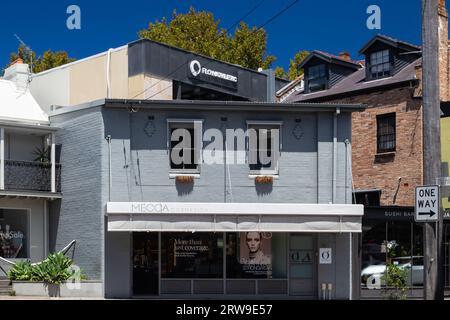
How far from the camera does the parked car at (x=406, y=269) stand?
25.7 m

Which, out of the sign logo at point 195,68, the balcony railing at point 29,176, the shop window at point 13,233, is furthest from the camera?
the sign logo at point 195,68

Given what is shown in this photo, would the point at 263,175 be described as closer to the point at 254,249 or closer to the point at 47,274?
the point at 254,249

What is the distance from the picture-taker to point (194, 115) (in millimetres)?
24266

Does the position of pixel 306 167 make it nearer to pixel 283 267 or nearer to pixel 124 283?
pixel 283 267

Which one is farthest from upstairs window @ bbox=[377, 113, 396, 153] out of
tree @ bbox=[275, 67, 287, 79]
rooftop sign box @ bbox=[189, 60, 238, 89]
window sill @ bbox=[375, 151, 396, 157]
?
tree @ bbox=[275, 67, 287, 79]

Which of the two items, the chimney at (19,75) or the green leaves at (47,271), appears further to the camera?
the chimney at (19,75)

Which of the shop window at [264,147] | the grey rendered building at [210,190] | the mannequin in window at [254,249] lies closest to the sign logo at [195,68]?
the grey rendered building at [210,190]

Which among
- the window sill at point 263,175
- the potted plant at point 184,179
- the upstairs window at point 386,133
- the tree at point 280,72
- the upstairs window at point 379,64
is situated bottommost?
the potted plant at point 184,179

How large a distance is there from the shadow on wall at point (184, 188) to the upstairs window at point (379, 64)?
486 inches

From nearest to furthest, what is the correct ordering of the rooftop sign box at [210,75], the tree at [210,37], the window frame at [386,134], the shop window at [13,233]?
the shop window at [13,233] → the rooftop sign box at [210,75] → the window frame at [386,134] → the tree at [210,37]

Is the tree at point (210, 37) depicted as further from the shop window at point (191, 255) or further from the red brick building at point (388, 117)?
the shop window at point (191, 255)

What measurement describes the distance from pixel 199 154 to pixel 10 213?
698 cm
